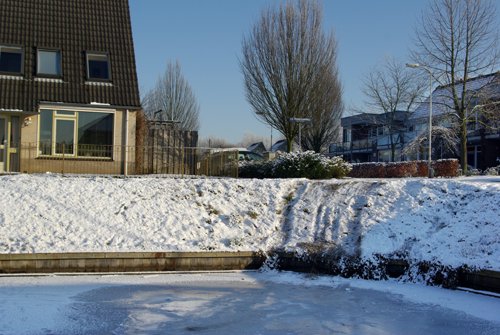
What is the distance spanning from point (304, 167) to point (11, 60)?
12.4 metres

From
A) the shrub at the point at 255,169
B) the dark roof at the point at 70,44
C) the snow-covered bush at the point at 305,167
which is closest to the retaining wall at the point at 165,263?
the snow-covered bush at the point at 305,167

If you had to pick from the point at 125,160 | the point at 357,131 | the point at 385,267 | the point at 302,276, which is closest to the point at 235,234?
the point at 302,276

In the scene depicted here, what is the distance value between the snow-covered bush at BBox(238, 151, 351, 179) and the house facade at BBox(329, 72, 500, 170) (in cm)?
1182

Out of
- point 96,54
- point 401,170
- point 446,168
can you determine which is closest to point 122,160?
point 96,54

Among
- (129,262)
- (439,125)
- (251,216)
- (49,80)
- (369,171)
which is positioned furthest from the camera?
(439,125)

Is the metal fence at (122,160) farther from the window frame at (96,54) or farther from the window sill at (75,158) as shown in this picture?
the window frame at (96,54)

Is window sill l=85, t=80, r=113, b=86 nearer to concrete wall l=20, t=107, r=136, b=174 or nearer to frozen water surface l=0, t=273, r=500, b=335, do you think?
concrete wall l=20, t=107, r=136, b=174

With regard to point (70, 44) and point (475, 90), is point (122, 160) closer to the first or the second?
point (70, 44)

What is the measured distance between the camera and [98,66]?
22.9 meters

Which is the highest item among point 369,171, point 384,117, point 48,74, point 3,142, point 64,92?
point 384,117

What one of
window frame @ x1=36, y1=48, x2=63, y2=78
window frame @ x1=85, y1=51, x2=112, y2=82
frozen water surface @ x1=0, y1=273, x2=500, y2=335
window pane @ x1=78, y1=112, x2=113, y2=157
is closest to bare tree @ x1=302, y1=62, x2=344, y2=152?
window frame @ x1=85, y1=51, x2=112, y2=82

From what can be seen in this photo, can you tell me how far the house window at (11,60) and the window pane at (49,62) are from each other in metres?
0.72

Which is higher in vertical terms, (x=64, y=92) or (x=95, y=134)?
(x=64, y=92)

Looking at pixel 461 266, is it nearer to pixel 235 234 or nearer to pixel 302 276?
pixel 302 276
